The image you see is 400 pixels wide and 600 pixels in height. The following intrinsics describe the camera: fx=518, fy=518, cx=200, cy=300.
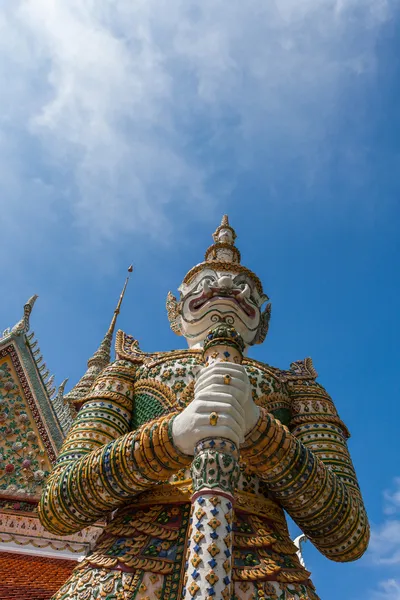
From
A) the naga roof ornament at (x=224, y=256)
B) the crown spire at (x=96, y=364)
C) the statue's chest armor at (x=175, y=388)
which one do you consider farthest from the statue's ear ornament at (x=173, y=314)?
the crown spire at (x=96, y=364)

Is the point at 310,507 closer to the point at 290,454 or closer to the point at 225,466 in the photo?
the point at 290,454

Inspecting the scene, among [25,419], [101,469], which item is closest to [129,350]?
[101,469]

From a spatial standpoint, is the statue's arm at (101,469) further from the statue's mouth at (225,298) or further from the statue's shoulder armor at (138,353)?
the statue's mouth at (225,298)

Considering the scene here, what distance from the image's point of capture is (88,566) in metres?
3.13

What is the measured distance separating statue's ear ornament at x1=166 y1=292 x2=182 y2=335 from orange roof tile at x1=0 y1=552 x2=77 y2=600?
257 centimetres

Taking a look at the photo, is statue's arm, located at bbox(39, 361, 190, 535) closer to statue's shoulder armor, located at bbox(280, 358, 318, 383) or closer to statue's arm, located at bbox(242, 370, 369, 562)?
statue's arm, located at bbox(242, 370, 369, 562)

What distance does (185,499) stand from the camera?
3.24 metres

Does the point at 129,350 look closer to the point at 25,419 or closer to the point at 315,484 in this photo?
the point at 315,484

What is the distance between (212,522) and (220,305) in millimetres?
2219

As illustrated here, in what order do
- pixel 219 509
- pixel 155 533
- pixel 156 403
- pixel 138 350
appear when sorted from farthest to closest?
1. pixel 138 350
2. pixel 156 403
3. pixel 155 533
4. pixel 219 509

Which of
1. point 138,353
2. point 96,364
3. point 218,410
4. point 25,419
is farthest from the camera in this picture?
point 96,364

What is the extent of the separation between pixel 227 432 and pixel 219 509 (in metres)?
0.39

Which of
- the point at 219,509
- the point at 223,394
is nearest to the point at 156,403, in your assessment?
the point at 223,394

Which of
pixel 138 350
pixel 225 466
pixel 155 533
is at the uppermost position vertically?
pixel 138 350
